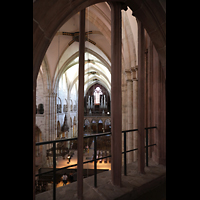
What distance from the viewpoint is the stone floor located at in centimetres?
184

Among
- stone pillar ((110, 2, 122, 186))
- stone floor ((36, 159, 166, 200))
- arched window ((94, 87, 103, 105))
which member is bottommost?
stone floor ((36, 159, 166, 200))

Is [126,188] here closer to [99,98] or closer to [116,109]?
[116,109]

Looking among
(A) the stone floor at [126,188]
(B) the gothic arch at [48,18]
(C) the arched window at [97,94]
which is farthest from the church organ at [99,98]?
(B) the gothic arch at [48,18]

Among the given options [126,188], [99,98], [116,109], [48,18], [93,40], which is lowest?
[126,188]

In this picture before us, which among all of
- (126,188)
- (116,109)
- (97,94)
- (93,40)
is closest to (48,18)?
(116,109)

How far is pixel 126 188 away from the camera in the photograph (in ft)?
6.57

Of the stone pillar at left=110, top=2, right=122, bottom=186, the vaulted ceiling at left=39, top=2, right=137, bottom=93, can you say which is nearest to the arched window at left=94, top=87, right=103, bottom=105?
the vaulted ceiling at left=39, top=2, right=137, bottom=93

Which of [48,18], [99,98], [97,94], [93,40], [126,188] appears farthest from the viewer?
[97,94]

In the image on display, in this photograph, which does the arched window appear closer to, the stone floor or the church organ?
the church organ

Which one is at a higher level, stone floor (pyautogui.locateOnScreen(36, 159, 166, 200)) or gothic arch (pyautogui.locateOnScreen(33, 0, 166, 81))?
gothic arch (pyautogui.locateOnScreen(33, 0, 166, 81))

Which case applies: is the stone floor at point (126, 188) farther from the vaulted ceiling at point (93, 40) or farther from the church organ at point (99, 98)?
the church organ at point (99, 98)

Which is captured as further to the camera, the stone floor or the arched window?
the arched window

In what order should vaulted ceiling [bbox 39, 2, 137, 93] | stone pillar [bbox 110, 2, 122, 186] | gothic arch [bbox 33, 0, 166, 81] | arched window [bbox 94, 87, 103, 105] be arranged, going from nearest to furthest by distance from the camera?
1. gothic arch [bbox 33, 0, 166, 81]
2. stone pillar [bbox 110, 2, 122, 186]
3. vaulted ceiling [bbox 39, 2, 137, 93]
4. arched window [bbox 94, 87, 103, 105]
